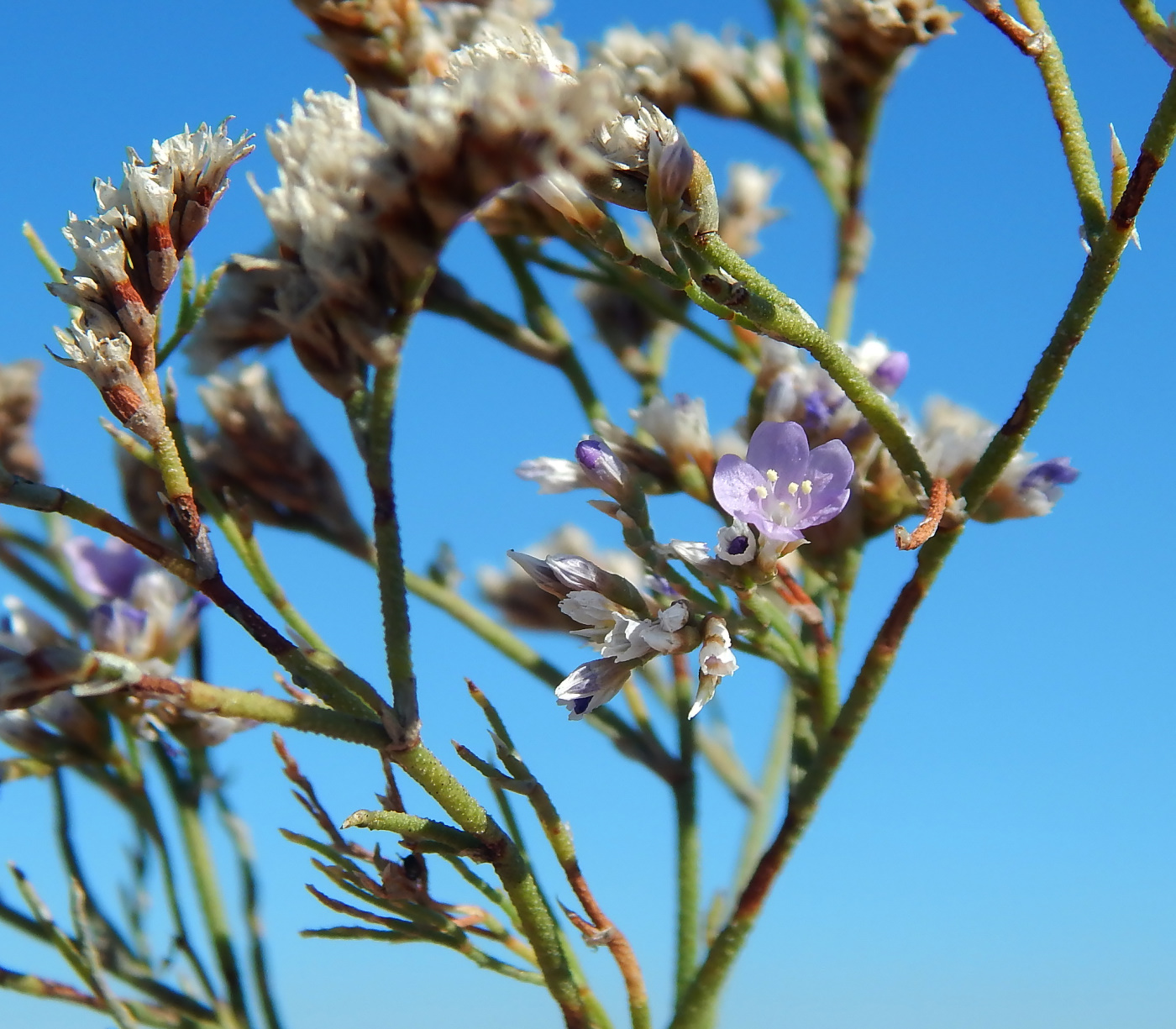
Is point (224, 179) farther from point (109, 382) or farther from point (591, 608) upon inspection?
point (591, 608)

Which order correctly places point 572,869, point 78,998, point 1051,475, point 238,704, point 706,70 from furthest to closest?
point 706,70 → point 78,998 → point 1051,475 → point 572,869 → point 238,704

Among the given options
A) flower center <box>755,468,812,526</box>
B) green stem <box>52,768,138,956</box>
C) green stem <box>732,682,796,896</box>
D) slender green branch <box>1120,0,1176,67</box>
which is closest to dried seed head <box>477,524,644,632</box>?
green stem <box>732,682,796,896</box>

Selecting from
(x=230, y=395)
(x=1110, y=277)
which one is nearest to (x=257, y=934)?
(x=230, y=395)

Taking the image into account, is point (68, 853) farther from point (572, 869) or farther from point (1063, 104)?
point (1063, 104)

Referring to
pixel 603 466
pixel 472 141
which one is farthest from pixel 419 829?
pixel 472 141

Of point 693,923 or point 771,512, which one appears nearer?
point 771,512

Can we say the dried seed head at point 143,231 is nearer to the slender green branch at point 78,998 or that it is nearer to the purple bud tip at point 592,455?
the purple bud tip at point 592,455
